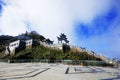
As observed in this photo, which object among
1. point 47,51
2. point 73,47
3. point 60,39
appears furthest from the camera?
point 60,39

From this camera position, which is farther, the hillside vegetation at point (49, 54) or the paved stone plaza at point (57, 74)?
the hillside vegetation at point (49, 54)

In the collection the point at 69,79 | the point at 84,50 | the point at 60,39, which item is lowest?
the point at 69,79

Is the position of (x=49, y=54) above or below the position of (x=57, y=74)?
above

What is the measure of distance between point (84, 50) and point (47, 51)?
504 inches

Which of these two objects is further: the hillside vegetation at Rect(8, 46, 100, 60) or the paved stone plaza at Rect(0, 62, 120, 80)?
the hillside vegetation at Rect(8, 46, 100, 60)

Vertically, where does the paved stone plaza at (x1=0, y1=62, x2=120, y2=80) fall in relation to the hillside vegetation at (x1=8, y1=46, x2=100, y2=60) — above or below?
below

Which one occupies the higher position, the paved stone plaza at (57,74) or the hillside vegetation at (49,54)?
the hillside vegetation at (49,54)

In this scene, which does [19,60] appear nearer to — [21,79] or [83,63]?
[83,63]

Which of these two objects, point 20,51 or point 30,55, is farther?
point 20,51

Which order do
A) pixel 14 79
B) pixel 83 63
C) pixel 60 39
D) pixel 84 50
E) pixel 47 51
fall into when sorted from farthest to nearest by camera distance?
pixel 60 39 → pixel 47 51 → pixel 84 50 → pixel 83 63 → pixel 14 79

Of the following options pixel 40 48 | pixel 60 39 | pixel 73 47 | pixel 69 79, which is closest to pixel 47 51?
pixel 40 48

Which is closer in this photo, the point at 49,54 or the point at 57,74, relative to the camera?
the point at 57,74

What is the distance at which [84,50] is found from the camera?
51625 millimetres

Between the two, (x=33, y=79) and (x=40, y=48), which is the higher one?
(x=40, y=48)
